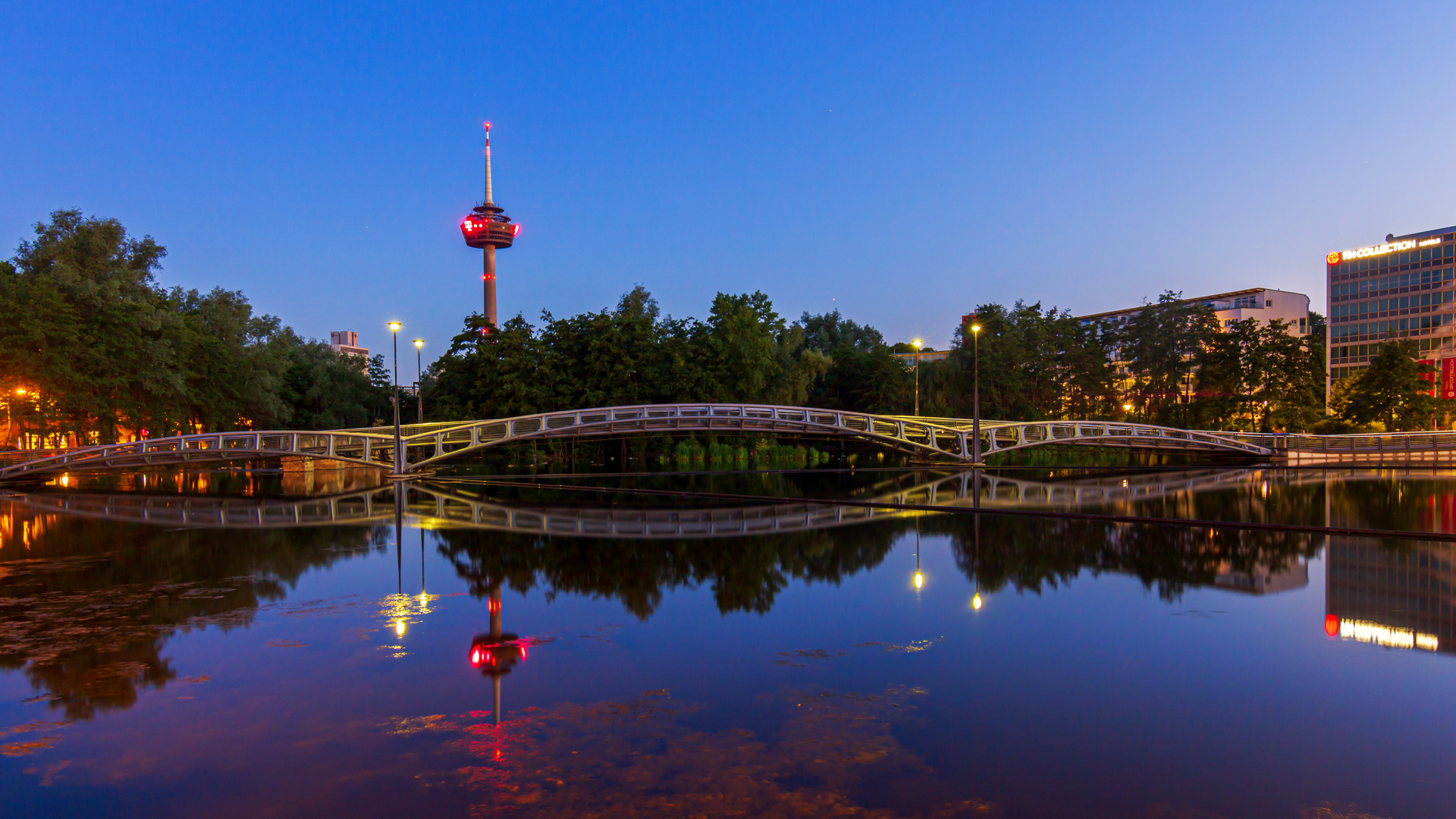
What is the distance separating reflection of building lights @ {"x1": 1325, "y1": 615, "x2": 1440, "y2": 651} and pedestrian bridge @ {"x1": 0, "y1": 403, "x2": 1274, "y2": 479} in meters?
22.8

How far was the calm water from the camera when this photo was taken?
4434 millimetres

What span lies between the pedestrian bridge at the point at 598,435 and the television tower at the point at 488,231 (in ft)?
219

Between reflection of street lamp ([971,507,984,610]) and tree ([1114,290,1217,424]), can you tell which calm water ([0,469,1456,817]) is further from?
tree ([1114,290,1217,424])

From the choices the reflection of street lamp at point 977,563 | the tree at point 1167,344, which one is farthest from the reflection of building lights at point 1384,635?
the tree at point 1167,344

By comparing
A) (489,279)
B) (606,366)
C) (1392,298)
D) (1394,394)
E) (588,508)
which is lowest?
(588,508)

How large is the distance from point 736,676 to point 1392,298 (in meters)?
82.4

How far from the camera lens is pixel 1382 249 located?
65812 millimetres

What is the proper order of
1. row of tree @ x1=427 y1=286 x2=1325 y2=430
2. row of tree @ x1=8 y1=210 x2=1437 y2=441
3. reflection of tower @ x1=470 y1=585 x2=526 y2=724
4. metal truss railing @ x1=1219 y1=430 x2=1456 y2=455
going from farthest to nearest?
row of tree @ x1=427 y1=286 x2=1325 y2=430 → row of tree @ x1=8 y1=210 x2=1437 y2=441 → metal truss railing @ x1=1219 y1=430 x2=1456 y2=455 → reflection of tower @ x1=470 y1=585 x2=526 y2=724

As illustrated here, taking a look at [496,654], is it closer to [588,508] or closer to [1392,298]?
[588,508]

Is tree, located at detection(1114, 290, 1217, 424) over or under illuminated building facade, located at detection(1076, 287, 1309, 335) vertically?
under

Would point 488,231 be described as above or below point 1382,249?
above

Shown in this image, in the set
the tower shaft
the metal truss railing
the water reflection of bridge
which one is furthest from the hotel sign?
the tower shaft

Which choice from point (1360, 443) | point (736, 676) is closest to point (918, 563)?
point (736, 676)

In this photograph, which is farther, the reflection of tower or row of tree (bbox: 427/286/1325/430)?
row of tree (bbox: 427/286/1325/430)
